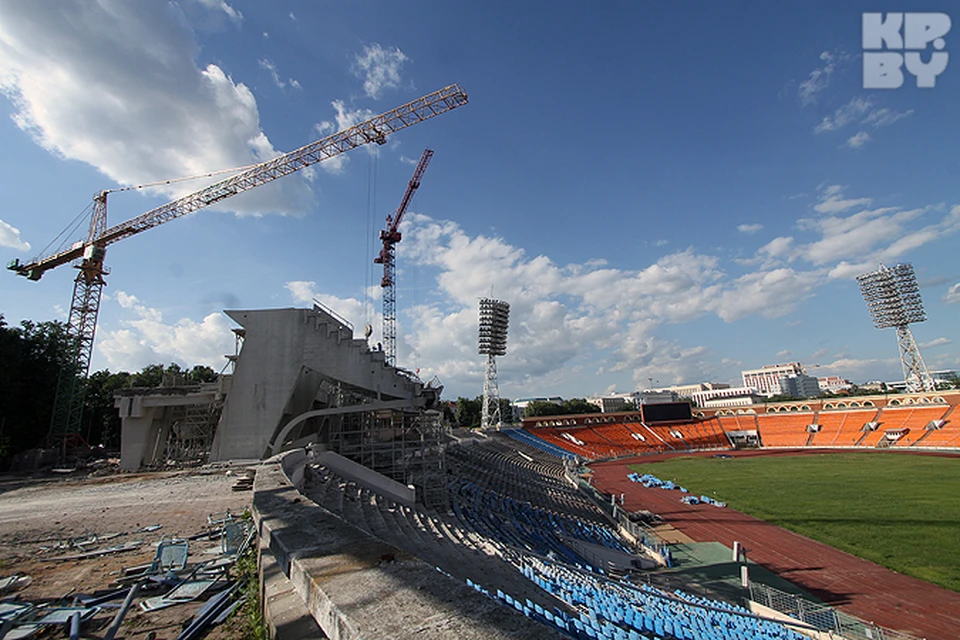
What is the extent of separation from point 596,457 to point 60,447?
5607cm

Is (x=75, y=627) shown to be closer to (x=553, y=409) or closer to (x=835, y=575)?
(x=835, y=575)

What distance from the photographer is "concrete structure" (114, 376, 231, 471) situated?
23.0 meters

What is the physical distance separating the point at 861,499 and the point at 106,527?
127 ft

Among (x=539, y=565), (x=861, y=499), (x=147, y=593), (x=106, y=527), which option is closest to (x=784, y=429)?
(x=861, y=499)

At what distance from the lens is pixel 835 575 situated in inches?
680

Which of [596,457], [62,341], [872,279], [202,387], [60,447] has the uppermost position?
[872,279]

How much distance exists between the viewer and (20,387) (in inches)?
1282

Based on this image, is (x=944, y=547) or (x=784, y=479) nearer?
(x=944, y=547)

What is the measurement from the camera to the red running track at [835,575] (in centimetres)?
1369

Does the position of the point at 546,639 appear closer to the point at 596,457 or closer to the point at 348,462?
the point at 348,462

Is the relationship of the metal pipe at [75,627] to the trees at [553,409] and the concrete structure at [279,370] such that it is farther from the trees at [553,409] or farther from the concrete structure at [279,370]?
the trees at [553,409]

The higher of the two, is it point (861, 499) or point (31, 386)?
point (31, 386)

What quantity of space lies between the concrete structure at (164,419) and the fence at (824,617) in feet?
79.8

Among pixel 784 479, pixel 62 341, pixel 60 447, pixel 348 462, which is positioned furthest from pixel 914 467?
pixel 62 341
